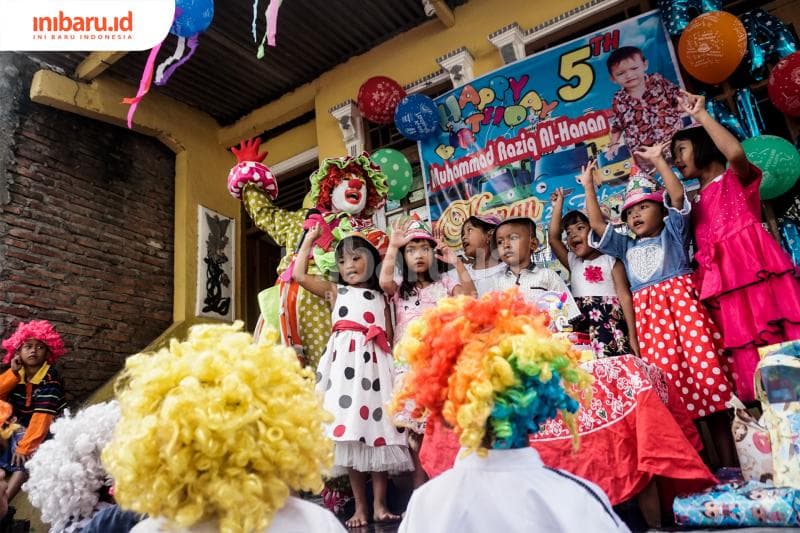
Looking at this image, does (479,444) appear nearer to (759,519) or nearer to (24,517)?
(759,519)

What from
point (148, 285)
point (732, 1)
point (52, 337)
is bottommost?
point (52, 337)

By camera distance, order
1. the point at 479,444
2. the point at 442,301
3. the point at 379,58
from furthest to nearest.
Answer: the point at 379,58, the point at 442,301, the point at 479,444

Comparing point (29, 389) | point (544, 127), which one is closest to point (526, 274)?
point (544, 127)

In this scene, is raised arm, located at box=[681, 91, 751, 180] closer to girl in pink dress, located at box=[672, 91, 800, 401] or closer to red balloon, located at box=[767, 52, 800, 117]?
girl in pink dress, located at box=[672, 91, 800, 401]

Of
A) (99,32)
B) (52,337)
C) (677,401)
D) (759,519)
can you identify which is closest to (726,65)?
(677,401)

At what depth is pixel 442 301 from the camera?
1945 mm

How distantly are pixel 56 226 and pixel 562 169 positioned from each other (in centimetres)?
535

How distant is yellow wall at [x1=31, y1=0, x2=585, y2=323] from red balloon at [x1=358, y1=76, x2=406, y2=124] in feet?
1.44

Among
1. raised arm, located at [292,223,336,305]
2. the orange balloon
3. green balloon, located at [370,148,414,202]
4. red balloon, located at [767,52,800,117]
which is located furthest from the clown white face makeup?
red balloon, located at [767,52,800,117]

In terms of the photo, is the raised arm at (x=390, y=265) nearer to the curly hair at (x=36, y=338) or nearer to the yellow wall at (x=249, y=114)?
the yellow wall at (x=249, y=114)

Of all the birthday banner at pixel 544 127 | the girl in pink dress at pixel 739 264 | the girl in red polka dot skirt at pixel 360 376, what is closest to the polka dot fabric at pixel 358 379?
the girl in red polka dot skirt at pixel 360 376

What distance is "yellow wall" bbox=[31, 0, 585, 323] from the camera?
618 centimetres

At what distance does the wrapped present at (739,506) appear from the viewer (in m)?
2.27

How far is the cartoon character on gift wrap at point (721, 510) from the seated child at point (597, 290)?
0.98 metres
